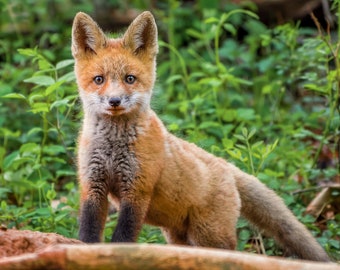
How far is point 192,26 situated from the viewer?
35.3 feet

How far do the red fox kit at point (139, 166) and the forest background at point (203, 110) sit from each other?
1.82ft

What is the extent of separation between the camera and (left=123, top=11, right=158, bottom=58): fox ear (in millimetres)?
5188

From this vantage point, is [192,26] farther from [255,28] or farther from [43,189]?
[43,189]

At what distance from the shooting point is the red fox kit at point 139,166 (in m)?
4.93

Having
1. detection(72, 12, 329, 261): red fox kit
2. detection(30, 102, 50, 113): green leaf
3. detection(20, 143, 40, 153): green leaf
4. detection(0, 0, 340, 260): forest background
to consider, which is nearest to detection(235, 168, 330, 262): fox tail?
detection(72, 12, 329, 261): red fox kit

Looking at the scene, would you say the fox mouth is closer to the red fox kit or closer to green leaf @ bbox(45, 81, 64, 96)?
the red fox kit

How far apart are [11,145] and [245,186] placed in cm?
322

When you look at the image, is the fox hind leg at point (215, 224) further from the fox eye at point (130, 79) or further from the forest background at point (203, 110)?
the fox eye at point (130, 79)

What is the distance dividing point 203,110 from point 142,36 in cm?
263

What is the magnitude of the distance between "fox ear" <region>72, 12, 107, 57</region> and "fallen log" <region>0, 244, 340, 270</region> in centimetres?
219

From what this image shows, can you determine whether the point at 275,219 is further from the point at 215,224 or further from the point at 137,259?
the point at 137,259

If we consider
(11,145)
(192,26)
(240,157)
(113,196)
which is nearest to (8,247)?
(113,196)

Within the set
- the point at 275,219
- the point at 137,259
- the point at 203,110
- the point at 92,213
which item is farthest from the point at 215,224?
the point at 203,110

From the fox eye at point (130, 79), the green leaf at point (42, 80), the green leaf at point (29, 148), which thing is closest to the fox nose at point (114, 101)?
the fox eye at point (130, 79)
